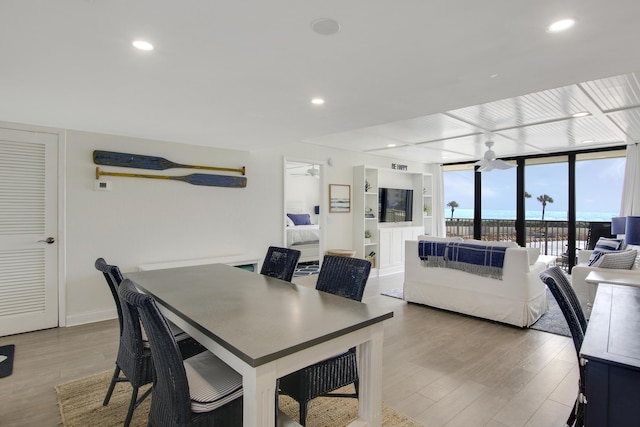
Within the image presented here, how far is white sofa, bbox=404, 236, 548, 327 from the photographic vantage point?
3.82 meters

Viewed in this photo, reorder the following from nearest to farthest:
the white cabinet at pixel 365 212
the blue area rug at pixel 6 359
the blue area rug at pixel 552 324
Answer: the blue area rug at pixel 6 359
the blue area rug at pixel 552 324
the white cabinet at pixel 365 212

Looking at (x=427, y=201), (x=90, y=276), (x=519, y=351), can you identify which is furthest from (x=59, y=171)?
(x=427, y=201)

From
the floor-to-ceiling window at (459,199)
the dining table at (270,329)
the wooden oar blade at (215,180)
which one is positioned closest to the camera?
the dining table at (270,329)

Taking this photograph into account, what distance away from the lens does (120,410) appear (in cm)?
228

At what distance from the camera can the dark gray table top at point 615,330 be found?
110 cm

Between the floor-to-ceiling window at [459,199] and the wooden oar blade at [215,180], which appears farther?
the floor-to-ceiling window at [459,199]

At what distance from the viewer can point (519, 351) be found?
3.23m

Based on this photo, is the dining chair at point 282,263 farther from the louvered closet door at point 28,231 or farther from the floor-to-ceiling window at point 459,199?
→ the floor-to-ceiling window at point 459,199

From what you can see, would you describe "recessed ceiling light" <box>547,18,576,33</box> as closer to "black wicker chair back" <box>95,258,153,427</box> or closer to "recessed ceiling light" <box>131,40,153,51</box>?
"recessed ceiling light" <box>131,40,153,51</box>

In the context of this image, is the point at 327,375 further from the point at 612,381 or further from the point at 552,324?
the point at 552,324

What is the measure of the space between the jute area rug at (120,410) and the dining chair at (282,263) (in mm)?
935

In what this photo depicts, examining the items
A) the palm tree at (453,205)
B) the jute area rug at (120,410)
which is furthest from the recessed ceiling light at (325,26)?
the palm tree at (453,205)

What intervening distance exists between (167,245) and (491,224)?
7.06m

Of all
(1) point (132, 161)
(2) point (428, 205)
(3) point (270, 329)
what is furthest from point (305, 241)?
(3) point (270, 329)
